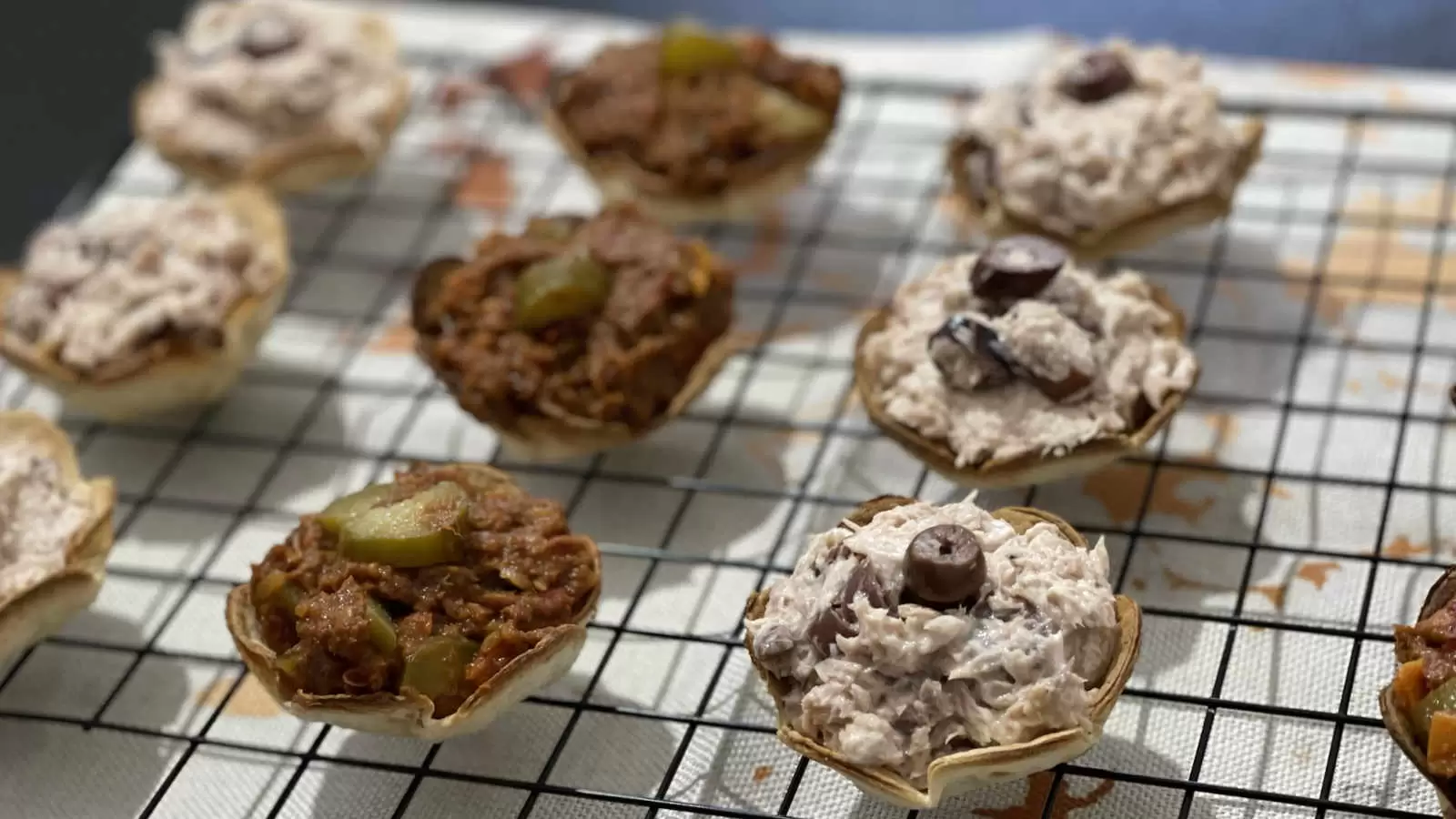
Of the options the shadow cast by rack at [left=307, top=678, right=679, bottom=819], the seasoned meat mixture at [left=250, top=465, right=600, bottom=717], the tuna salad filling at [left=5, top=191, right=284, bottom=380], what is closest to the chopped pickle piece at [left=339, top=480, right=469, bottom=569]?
A: the seasoned meat mixture at [left=250, top=465, right=600, bottom=717]

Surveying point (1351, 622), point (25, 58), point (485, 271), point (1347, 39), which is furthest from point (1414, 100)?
point (25, 58)

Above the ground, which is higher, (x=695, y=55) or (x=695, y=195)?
(x=695, y=55)

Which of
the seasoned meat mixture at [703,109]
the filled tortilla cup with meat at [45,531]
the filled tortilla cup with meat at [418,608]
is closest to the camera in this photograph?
the filled tortilla cup with meat at [418,608]

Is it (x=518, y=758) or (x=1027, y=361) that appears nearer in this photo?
(x=518, y=758)

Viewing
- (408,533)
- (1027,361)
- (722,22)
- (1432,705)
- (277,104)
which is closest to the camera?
(1432,705)

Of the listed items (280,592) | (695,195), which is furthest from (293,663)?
(695,195)

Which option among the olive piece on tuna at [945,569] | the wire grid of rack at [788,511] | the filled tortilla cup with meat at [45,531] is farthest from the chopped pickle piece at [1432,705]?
the filled tortilla cup with meat at [45,531]

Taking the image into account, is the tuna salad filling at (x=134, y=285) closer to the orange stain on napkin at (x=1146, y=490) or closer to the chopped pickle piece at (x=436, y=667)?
the chopped pickle piece at (x=436, y=667)

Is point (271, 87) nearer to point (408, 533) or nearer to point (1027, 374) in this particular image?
point (408, 533)
